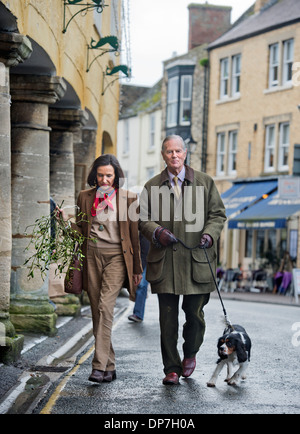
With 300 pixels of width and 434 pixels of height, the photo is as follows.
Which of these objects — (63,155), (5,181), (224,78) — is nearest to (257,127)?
(224,78)

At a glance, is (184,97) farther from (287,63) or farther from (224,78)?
(287,63)

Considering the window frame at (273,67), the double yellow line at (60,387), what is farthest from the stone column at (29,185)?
the window frame at (273,67)

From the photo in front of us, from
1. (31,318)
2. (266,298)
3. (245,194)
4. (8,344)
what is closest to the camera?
(8,344)

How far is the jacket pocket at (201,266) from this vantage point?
7523 mm

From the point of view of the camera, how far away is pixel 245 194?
107 feet

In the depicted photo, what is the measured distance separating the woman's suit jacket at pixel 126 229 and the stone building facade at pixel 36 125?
3.63 feet

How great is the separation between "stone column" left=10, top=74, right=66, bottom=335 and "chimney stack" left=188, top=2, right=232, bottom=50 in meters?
29.7

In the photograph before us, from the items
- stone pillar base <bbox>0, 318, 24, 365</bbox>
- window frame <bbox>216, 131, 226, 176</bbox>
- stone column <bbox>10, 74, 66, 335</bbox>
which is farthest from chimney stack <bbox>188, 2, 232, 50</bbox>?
stone pillar base <bbox>0, 318, 24, 365</bbox>

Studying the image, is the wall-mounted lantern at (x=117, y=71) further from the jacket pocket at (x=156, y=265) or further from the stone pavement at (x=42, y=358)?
the jacket pocket at (x=156, y=265)

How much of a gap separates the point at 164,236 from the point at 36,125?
4.37 m

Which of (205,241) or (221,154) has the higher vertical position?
(221,154)
